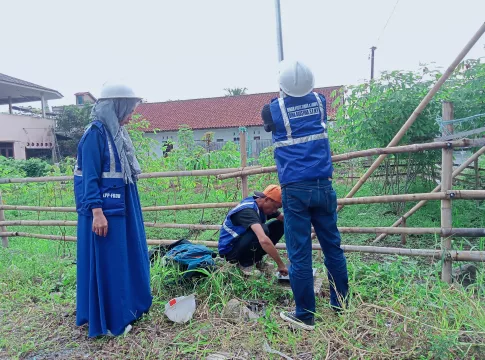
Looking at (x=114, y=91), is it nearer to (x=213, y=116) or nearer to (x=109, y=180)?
(x=109, y=180)

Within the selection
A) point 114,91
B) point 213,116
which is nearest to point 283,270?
point 114,91

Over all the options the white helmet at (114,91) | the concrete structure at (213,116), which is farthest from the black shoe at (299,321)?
the concrete structure at (213,116)

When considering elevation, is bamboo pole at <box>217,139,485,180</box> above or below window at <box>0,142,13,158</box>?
below

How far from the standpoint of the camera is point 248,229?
10.6ft

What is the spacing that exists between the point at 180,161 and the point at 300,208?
536 cm

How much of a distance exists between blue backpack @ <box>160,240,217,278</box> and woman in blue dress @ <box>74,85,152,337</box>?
61 centimetres

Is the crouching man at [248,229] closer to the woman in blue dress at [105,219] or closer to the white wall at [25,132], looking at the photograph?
the woman in blue dress at [105,219]

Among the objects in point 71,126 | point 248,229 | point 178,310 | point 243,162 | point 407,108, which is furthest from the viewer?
point 71,126

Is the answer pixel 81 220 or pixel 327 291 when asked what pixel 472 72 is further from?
pixel 81 220

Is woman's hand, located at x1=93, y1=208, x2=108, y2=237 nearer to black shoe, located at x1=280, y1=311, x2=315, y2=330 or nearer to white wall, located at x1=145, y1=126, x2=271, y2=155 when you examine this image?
black shoe, located at x1=280, y1=311, x2=315, y2=330

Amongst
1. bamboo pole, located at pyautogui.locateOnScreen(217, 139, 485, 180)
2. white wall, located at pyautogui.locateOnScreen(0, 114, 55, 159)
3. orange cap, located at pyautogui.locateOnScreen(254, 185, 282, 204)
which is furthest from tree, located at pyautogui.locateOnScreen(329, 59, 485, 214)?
white wall, located at pyautogui.locateOnScreen(0, 114, 55, 159)

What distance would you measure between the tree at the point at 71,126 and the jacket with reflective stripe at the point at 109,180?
707 inches

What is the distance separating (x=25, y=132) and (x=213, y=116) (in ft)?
30.9

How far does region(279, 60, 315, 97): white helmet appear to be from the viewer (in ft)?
8.18
